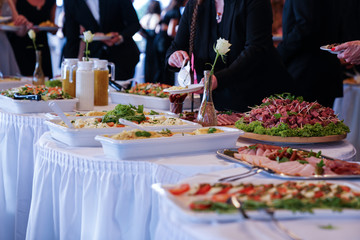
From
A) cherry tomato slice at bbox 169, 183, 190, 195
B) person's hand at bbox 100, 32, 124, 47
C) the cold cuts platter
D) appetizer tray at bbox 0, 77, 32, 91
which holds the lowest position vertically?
appetizer tray at bbox 0, 77, 32, 91

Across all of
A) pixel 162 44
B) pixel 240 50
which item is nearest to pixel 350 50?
pixel 240 50

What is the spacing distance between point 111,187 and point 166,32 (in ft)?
17.3

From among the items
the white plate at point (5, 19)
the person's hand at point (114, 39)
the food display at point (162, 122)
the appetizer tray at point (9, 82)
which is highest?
the white plate at point (5, 19)

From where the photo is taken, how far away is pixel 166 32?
6641 millimetres

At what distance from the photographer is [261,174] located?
135 centimetres

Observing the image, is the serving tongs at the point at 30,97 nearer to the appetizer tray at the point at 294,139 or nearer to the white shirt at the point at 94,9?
the appetizer tray at the point at 294,139

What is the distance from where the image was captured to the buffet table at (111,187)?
1523 millimetres

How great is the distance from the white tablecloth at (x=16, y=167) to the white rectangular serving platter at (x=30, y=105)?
65 mm

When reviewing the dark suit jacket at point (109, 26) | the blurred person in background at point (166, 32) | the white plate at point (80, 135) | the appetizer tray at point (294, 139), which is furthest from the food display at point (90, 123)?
the blurred person in background at point (166, 32)

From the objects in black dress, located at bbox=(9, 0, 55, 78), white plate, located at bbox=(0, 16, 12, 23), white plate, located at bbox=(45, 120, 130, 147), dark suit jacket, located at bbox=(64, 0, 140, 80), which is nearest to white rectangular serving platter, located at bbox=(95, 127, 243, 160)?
white plate, located at bbox=(45, 120, 130, 147)

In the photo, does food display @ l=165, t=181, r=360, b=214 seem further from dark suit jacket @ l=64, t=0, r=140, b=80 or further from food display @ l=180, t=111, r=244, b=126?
dark suit jacket @ l=64, t=0, r=140, b=80

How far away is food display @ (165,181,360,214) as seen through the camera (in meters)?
1.01

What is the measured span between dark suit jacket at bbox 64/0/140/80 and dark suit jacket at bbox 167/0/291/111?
1789 mm

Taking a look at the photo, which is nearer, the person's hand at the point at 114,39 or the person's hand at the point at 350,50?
the person's hand at the point at 350,50
